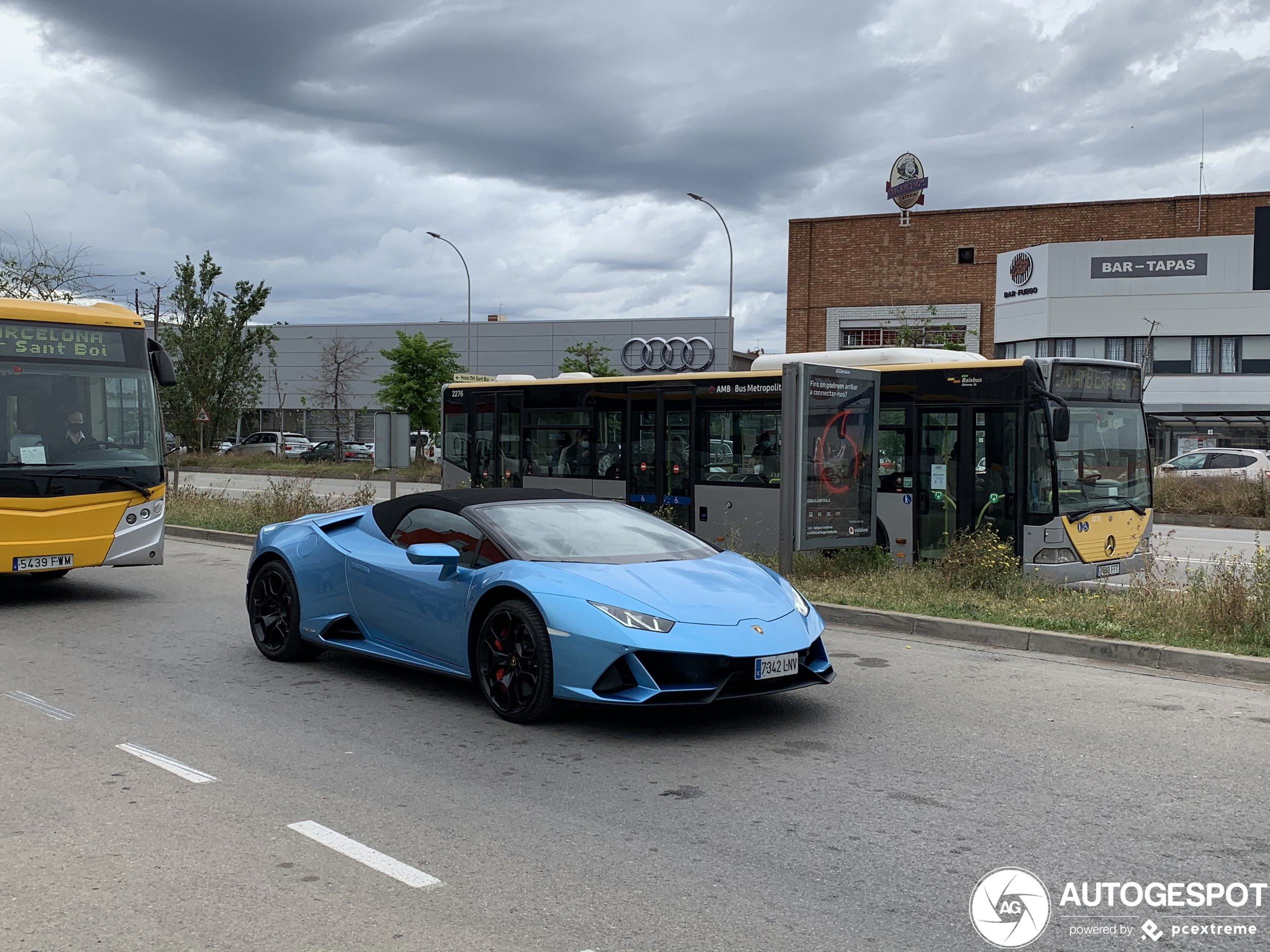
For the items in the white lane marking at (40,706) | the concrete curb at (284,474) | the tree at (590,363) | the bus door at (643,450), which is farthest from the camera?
the tree at (590,363)

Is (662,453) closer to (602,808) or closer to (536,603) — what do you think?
(536,603)

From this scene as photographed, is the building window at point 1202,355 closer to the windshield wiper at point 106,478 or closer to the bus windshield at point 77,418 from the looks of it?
the bus windshield at point 77,418

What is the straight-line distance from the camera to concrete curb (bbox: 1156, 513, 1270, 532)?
23344 millimetres

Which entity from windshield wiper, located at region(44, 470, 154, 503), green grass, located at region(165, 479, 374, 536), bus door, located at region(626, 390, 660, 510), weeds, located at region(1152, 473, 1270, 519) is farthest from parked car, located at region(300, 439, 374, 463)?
windshield wiper, located at region(44, 470, 154, 503)

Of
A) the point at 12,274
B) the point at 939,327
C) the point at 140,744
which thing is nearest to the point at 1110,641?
the point at 140,744

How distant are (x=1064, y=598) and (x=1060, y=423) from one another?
7.53 feet

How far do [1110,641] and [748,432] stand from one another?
7074mm

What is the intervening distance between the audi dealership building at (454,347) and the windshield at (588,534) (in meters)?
54.5

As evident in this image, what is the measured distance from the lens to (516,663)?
6.77 m

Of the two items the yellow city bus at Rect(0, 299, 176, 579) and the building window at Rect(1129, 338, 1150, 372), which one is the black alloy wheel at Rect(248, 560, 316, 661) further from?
the building window at Rect(1129, 338, 1150, 372)

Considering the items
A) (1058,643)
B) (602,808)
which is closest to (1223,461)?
(1058,643)

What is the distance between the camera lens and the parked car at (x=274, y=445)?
182 ft

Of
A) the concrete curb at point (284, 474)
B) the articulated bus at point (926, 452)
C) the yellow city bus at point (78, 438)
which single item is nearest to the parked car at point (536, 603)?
the yellow city bus at point (78, 438)

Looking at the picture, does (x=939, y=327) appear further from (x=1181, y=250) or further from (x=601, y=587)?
(x=601, y=587)
